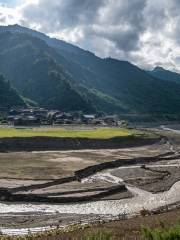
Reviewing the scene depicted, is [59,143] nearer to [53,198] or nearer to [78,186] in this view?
[78,186]

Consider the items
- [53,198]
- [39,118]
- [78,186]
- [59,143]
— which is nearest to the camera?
[53,198]

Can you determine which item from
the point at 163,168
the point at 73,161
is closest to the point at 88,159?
the point at 73,161

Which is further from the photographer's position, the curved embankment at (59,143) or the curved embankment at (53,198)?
the curved embankment at (59,143)

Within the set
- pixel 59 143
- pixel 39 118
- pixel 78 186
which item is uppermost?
pixel 39 118

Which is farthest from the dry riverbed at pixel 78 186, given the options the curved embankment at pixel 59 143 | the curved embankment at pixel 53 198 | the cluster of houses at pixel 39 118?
the cluster of houses at pixel 39 118

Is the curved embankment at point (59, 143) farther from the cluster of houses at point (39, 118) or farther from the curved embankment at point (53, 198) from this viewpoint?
the cluster of houses at point (39, 118)

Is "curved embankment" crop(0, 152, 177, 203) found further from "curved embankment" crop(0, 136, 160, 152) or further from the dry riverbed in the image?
"curved embankment" crop(0, 136, 160, 152)

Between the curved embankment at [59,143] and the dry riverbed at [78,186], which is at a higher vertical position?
the curved embankment at [59,143]

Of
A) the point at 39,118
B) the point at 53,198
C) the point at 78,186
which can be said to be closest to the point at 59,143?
the point at 78,186

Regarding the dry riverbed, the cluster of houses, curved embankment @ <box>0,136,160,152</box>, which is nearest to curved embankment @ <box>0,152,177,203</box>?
the dry riverbed
